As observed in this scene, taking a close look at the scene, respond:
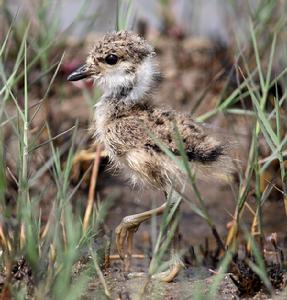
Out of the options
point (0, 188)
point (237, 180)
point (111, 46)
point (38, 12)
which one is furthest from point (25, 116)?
point (237, 180)

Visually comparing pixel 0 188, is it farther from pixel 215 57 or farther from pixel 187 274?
pixel 215 57

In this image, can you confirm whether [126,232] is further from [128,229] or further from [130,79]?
[130,79]

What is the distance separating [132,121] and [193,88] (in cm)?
240

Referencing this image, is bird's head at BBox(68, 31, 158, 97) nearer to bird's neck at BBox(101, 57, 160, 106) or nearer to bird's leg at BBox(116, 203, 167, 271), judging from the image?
bird's neck at BBox(101, 57, 160, 106)

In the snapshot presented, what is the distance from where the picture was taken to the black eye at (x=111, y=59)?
3722 millimetres

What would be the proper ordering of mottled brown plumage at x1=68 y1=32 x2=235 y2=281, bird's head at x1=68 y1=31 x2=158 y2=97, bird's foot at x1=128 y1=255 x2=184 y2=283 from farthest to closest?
1. bird's head at x1=68 y1=31 x2=158 y2=97
2. bird's foot at x1=128 y1=255 x2=184 y2=283
3. mottled brown plumage at x1=68 y1=32 x2=235 y2=281

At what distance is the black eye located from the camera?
3.72m

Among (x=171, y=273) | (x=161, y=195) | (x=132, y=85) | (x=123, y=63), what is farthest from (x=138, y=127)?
(x=161, y=195)

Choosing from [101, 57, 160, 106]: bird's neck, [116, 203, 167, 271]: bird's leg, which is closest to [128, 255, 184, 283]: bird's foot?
[116, 203, 167, 271]: bird's leg

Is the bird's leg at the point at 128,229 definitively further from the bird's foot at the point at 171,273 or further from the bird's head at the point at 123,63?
the bird's head at the point at 123,63

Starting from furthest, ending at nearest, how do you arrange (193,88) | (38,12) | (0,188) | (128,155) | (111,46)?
(193,88)
(38,12)
(111,46)
(128,155)
(0,188)

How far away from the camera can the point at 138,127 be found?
3373 millimetres

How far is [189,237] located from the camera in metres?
4.46

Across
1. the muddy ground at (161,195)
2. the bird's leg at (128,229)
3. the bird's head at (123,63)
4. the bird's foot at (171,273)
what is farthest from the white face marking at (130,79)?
the bird's foot at (171,273)
